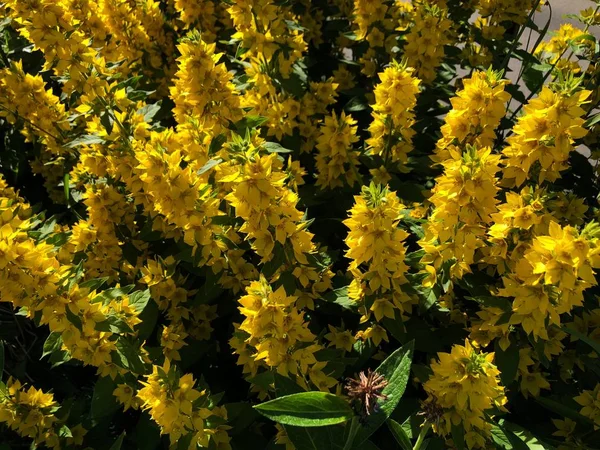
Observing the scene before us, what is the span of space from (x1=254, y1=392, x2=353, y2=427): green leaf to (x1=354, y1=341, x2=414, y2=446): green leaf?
9 cm

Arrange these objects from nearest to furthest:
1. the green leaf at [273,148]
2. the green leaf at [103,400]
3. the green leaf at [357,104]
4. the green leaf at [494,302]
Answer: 1. the green leaf at [494,302]
2. the green leaf at [103,400]
3. the green leaf at [273,148]
4. the green leaf at [357,104]

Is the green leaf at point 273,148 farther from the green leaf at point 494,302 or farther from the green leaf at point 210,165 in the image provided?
the green leaf at point 494,302

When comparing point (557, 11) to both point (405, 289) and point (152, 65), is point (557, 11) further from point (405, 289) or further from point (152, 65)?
point (405, 289)

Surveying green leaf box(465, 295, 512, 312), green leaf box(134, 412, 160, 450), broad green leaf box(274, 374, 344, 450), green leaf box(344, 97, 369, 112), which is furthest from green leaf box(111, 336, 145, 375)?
green leaf box(344, 97, 369, 112)

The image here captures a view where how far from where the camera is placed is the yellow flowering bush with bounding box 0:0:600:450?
151 cm

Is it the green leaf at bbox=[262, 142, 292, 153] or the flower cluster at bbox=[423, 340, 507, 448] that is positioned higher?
the green leaf at bbox=[262, 142, 292, 153]

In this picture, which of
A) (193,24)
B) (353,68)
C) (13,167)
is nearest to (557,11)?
(353,68)

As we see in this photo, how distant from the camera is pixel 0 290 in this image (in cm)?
160

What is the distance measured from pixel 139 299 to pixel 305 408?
3.28 ft

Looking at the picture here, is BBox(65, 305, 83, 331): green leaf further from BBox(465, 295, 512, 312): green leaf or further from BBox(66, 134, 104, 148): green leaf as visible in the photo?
BBox(465, 295, 512, 312): green leaf

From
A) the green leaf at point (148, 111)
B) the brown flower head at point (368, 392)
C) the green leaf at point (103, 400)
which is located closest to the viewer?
the brown flower head at point (368, 392)

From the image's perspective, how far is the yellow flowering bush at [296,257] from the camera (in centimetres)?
151

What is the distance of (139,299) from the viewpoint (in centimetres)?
198

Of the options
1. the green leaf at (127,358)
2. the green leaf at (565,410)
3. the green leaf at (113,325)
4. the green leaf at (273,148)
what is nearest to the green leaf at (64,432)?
the green leaf at (127,358)
